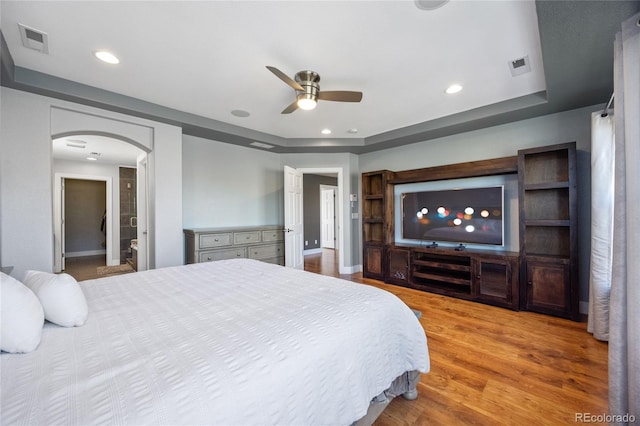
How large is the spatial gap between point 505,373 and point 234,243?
3449 mm

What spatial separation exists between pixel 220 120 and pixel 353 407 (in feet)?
12.4

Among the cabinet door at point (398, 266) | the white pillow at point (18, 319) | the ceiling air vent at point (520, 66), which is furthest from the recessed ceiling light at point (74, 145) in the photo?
the ceiling air vent at point (520, 66)

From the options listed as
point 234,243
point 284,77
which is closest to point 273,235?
point 234,243

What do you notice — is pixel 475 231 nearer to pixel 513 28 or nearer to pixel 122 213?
pixel 513 28

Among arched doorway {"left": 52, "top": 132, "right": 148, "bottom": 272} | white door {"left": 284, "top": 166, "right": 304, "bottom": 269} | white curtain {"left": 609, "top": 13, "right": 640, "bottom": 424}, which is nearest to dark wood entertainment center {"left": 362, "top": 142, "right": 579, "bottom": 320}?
white door {"left": 284, "top": 166, "right": 304, "bottom": 269}

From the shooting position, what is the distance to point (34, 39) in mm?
2020

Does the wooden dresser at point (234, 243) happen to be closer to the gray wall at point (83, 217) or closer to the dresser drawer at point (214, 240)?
the dresser drawer at point (214, 240)

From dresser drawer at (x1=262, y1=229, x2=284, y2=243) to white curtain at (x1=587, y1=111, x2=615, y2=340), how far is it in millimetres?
3954

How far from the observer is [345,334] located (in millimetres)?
1156

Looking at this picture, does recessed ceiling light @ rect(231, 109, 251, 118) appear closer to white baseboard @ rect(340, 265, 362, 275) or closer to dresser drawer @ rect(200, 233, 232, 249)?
dresser drawer @ rect(200, 233, 232, 249)

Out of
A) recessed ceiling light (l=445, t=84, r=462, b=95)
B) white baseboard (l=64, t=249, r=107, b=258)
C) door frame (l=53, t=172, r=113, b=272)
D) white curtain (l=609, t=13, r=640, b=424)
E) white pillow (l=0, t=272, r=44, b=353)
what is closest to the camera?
white pillow (l=0, t=272, r=44, b=353)

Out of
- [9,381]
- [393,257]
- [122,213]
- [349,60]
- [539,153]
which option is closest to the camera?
[9,381]

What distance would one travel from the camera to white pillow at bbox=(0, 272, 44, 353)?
0.92 metres

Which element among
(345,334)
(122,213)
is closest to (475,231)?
(345,334)
